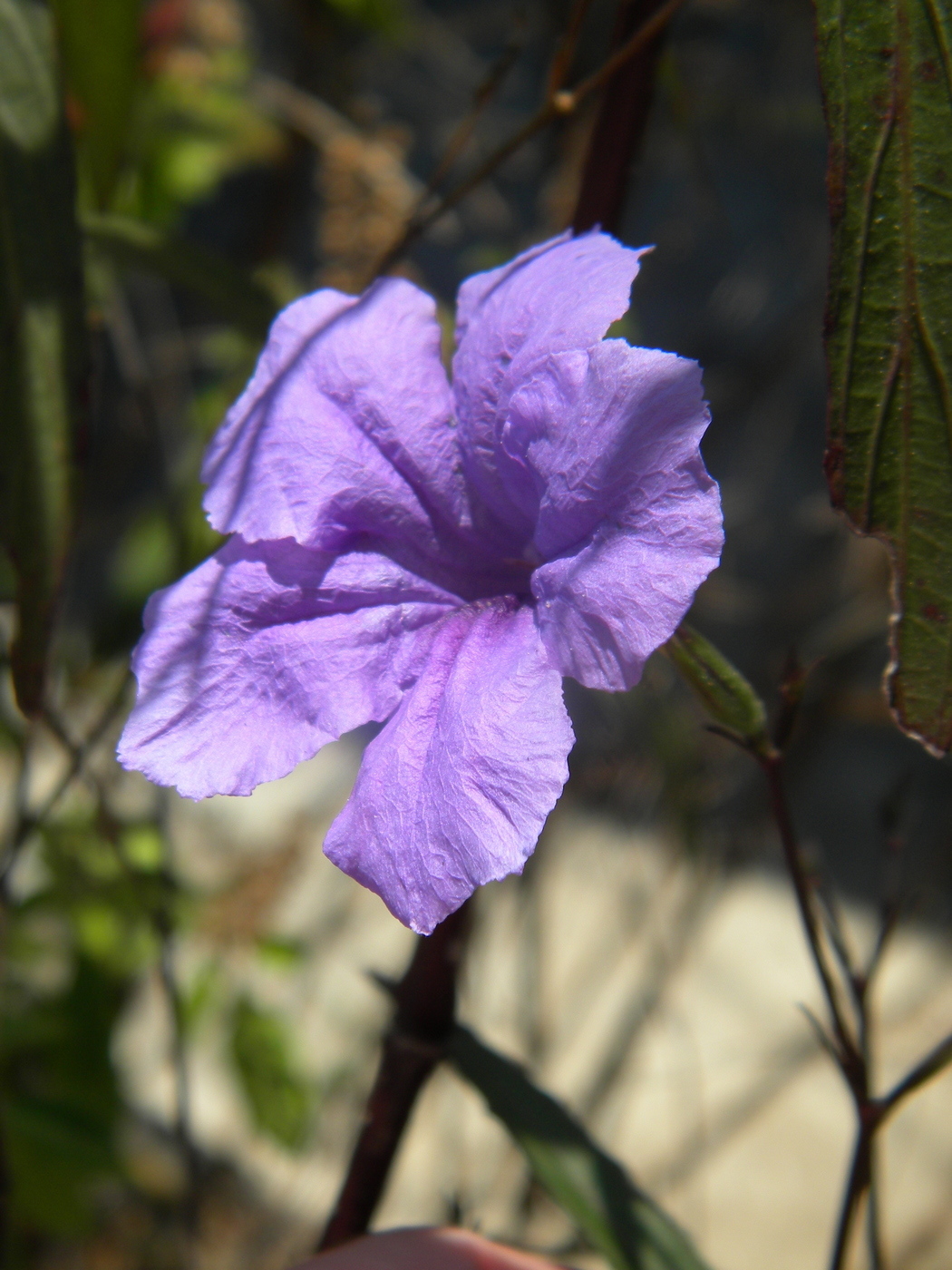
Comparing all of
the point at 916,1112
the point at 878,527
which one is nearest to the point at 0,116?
the point at 878,527

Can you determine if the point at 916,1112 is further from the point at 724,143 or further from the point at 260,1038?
the point at 724,143

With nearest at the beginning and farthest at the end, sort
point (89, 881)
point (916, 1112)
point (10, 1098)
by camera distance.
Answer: point (10, 1098)
point (89, 881)
point (916, 1112)

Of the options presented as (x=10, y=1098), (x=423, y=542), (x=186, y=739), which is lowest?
(x=10, y=1098)

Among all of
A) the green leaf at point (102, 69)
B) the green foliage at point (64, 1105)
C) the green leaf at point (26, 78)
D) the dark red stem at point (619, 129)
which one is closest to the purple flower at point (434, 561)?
the dark red stem at point (619, 129)

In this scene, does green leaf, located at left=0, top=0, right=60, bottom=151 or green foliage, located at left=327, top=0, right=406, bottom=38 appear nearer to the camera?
green leaf, located at left=0, top=0, right=60, bottom=151

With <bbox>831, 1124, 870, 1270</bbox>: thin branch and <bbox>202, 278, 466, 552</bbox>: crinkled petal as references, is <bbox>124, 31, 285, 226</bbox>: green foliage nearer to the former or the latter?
<bbox>202, 278, 466, 552</bbox>: crinkled petal

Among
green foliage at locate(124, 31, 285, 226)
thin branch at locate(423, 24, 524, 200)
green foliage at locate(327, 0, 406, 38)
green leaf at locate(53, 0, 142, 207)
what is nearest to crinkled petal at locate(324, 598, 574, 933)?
thin branch at locate(423, 24, 524, 200)
